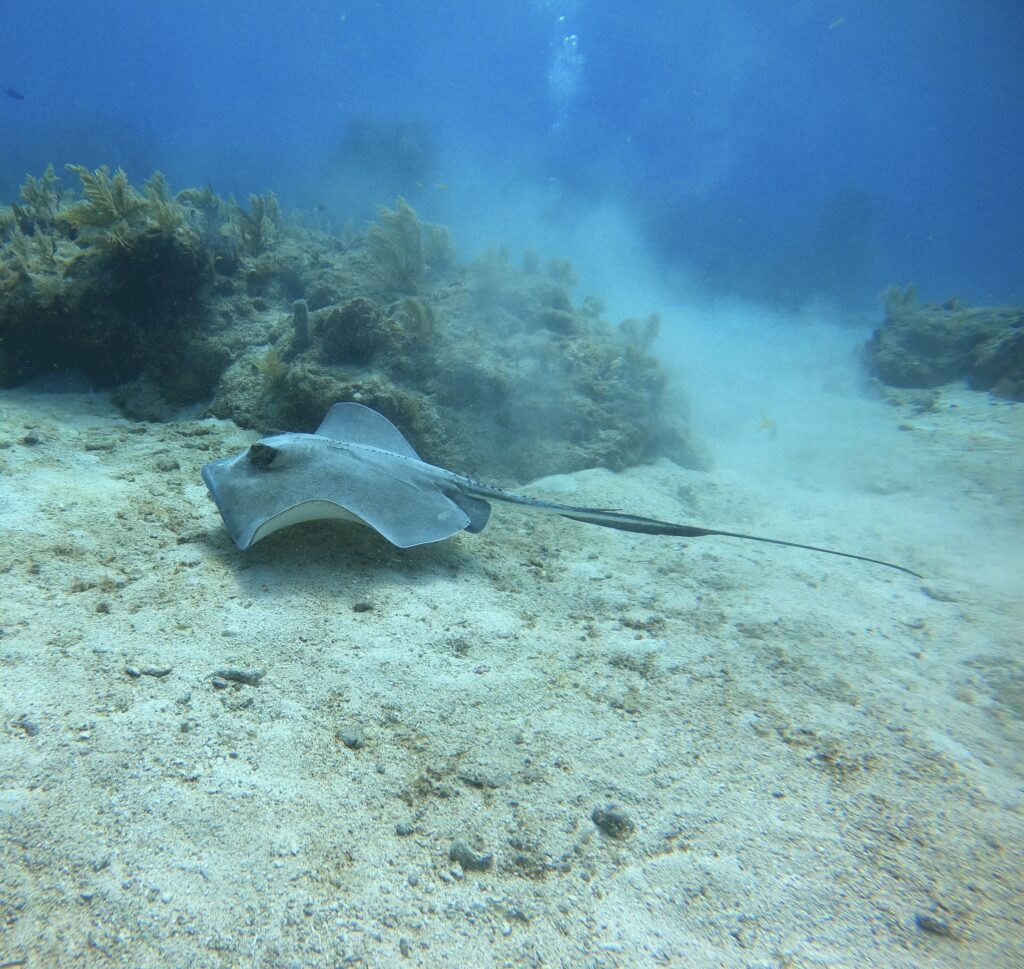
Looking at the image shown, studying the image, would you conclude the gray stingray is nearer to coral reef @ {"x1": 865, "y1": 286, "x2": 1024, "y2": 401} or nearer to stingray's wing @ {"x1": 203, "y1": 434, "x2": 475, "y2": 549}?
stingray's wing @ {"x1": 203, "y1": 434, "x2": 475, "y2": 549}

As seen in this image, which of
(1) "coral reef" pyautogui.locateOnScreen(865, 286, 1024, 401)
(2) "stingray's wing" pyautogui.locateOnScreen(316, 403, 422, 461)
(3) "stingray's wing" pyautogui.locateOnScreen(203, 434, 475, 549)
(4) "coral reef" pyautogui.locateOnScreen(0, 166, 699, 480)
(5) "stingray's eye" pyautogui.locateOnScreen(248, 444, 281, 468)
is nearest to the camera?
(3) "stingray's wing" pyautogui.locateOnScreen(203, 434, 475, 549)

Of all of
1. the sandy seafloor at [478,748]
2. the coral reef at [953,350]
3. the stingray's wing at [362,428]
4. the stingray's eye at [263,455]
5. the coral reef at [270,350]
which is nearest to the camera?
the sandy seafloor at [478,748]

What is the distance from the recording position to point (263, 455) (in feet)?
12.1

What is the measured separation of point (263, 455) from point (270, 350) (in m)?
2.49

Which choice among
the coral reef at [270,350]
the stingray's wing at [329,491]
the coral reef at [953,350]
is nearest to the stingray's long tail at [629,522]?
the stingray's wing at [329,491]

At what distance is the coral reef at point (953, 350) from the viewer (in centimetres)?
970

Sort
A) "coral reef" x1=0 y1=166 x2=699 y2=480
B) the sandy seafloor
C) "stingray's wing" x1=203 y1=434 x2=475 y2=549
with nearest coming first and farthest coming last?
1. the sandy seafloor
2. "stingray's wing" x1=203 y1=434 x2=475 y2=549
3. "coral reef" x1=0 y1=166 x2=699 y2=480

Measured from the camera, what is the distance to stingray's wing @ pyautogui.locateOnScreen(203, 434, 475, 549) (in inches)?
133

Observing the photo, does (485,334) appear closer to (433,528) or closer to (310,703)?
(433,528)

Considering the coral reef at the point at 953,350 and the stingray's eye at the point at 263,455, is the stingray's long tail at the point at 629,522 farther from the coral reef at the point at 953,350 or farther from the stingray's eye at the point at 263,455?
the coral reef at the point at 953,350

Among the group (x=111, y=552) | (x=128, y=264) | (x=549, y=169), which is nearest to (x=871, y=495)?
(x=111, y=552)

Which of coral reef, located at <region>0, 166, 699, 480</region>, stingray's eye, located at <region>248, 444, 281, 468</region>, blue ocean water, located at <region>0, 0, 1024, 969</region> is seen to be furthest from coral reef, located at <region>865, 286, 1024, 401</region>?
stingray's eye, located at <region>248, 444, 281, 468</region>

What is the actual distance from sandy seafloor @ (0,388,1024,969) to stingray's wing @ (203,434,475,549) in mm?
316

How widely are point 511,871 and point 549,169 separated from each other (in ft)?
182
